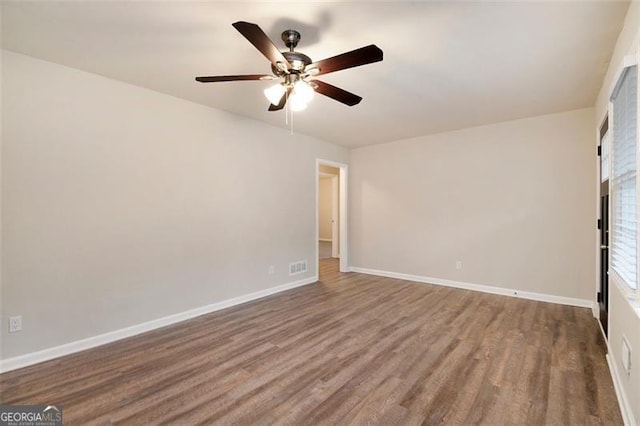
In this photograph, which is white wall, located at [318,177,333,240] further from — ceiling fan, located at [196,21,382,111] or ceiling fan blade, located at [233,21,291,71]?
ceiling fan blade, located at [233,21,291,71]

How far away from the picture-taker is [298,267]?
4.88 m

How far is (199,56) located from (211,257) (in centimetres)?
229

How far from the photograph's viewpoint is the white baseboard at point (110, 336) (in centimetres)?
237

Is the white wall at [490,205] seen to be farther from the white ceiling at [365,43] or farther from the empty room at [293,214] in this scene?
the white ceiling at [365,43]

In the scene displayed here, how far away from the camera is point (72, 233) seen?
8.63ft

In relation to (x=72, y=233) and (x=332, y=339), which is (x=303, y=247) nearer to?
(x=332, y=339)

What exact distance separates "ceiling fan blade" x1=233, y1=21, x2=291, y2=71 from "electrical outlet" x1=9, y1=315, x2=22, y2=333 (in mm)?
2887

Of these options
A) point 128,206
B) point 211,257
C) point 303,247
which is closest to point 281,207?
point 303,247

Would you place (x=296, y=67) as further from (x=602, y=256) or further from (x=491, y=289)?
(x=491, y=289)

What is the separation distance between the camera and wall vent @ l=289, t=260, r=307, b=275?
15.6 ft

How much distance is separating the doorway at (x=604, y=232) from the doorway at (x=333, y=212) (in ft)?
12.3

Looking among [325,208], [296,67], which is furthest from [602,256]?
[325,208]

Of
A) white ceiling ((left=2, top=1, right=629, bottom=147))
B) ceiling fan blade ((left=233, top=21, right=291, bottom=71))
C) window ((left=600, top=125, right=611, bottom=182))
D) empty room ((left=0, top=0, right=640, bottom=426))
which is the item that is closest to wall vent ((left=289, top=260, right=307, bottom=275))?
empty room ((left=0, top=0, right=640, bottom=426))

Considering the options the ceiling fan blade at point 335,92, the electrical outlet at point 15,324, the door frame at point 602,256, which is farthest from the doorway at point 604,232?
the electrical outlet at point 15,324
